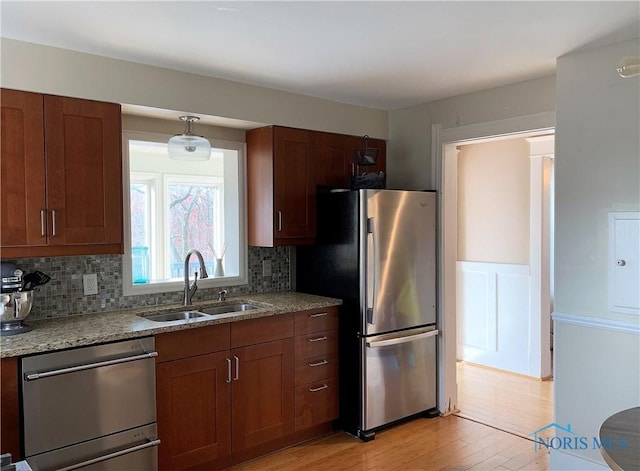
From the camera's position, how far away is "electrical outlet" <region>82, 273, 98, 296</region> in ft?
9.69

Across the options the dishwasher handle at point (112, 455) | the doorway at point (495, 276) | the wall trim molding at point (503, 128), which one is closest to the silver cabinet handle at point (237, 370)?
the dishwasher handle at point (112, 455)

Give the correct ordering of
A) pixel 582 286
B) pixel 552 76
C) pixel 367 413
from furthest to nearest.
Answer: pixel 367 413 → pixel 552 76 → pixel 582 286

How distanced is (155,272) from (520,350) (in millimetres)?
3482

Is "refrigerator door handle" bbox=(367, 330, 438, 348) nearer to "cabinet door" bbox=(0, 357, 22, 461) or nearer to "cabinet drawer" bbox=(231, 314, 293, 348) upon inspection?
"cabinet drawer" bbox=(231, 314, 293, 348)

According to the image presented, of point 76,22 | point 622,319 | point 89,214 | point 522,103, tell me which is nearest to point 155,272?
point 89,214

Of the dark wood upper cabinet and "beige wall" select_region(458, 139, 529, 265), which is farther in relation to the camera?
"beige wall" select_region(458, 139, 529, 265)

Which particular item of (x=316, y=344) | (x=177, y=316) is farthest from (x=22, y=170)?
(x=316, y=344)

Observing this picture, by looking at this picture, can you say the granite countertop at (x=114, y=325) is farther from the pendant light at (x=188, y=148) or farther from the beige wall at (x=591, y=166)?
the beige wall at (x=591, y=166)

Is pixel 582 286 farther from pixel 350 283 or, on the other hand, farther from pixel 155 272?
pixel 155 272

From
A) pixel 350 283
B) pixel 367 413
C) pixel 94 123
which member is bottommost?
pixel 367 413

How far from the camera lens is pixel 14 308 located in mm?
2402

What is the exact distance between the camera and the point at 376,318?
3.35 m

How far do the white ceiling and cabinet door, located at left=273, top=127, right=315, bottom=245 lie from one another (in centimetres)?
47

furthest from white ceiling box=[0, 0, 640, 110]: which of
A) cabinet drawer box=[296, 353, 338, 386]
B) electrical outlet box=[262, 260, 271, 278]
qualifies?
cabinet drawer box=[296, 353, 338, 386]
